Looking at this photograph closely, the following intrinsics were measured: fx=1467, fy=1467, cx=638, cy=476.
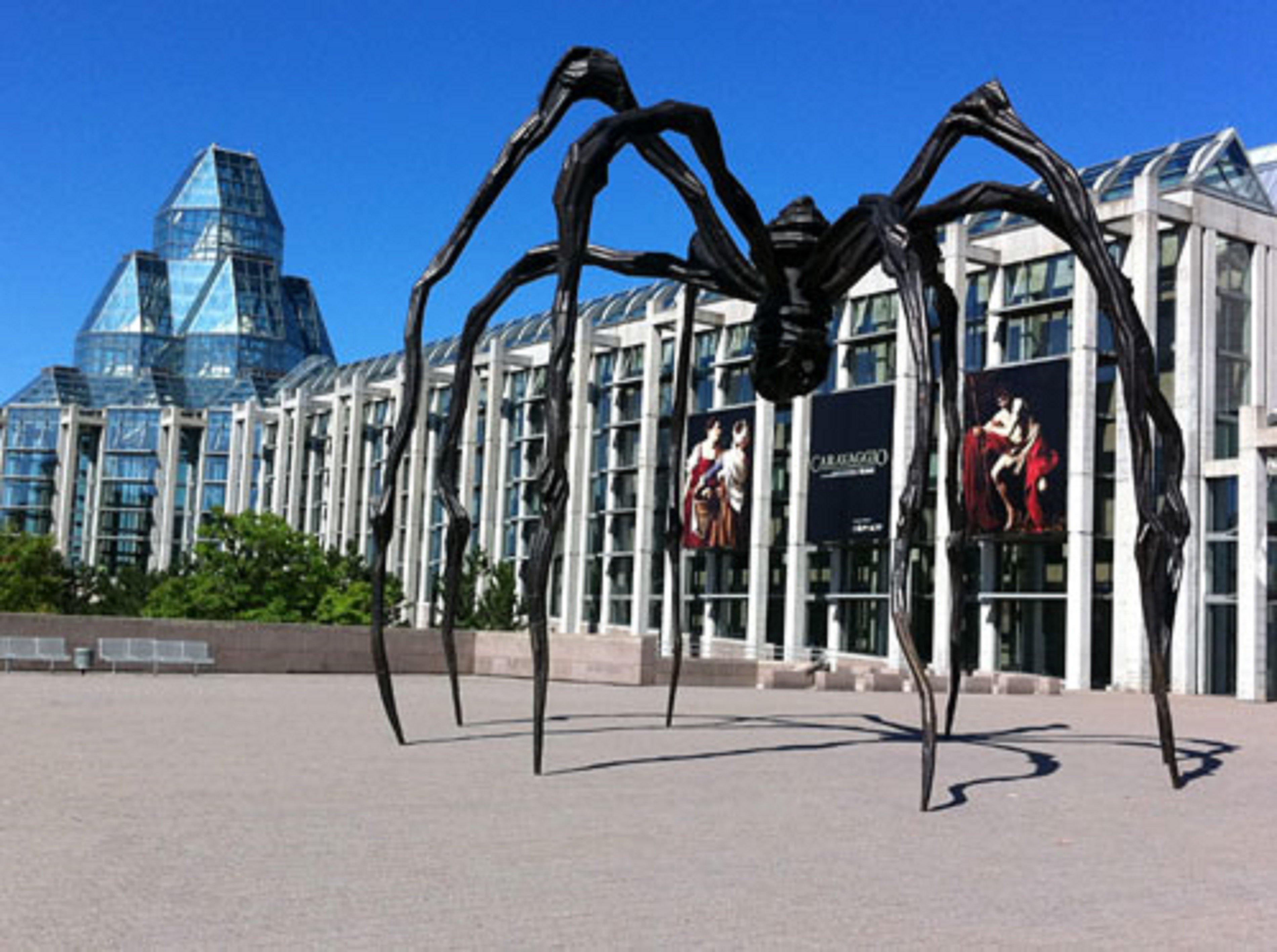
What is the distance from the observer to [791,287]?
33.4 ft

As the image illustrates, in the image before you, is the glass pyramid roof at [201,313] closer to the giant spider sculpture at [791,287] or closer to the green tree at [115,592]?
the green tree at [115,592]

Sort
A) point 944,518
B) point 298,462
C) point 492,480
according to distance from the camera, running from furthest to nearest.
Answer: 1. point 298,462
2. point 492,480
3. point 944,518

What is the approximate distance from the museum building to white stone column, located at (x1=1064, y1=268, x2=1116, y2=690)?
8 centimetres

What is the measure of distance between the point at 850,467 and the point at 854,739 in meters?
37.1

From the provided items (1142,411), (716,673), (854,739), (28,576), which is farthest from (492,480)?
(1142,411)

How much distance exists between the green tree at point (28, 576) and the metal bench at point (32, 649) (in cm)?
2525

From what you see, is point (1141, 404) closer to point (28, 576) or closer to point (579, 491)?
point (28, 576)

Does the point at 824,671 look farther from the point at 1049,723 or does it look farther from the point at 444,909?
the point at 444,909

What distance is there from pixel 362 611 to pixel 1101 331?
2327 centimetres

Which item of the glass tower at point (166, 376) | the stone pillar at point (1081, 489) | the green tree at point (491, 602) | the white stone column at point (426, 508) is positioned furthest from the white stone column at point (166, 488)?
the stone pillar at point (1081, 489)

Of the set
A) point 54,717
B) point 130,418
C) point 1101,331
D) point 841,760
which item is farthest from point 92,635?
point 130,418

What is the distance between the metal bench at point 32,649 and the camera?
72.0ft

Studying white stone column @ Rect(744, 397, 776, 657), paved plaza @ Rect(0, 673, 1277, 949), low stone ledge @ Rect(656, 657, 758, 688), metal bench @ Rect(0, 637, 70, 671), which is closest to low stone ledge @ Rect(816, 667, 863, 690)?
low stone ledge @ Rect(656, 657, 758, 688)

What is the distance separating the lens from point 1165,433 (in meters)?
8.84
